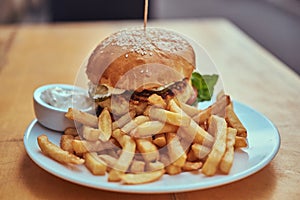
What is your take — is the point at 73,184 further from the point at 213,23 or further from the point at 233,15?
the point at 233,15

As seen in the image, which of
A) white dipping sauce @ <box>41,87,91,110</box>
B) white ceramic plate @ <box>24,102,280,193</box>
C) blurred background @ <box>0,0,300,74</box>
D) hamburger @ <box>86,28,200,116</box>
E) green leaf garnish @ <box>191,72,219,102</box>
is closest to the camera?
white ceramic plate @ <box>24,102,280,193</box>

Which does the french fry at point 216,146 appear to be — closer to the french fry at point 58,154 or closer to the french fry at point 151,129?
the french fry at point 151,129

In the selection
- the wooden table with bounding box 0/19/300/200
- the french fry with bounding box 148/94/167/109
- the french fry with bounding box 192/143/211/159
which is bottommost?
the wooden table with bounding box 0/19/300/200

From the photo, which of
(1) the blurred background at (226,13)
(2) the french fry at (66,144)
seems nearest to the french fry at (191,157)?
(2) the french fry at (66,144)

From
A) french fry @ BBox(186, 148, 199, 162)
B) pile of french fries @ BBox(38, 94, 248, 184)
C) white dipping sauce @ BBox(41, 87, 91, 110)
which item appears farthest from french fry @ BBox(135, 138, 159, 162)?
white dipping sauce @ BBox(41, 87, 91, 110)

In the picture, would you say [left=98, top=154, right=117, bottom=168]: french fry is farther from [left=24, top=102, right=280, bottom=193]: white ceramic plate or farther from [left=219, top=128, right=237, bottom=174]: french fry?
[left=219, top=128, right=237, bottom=174]: french fry
